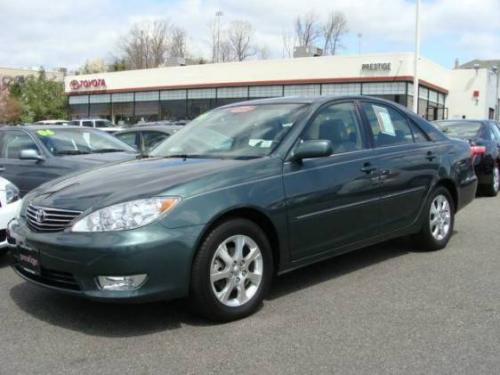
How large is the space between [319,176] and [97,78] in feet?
153

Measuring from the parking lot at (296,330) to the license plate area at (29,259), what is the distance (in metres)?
0.38

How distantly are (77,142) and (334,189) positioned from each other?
4789mm

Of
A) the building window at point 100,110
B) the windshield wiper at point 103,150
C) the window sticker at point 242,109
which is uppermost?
the window sticker at point 242,109

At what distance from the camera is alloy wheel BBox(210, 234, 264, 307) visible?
167 inches

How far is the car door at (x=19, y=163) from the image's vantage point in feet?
26.6

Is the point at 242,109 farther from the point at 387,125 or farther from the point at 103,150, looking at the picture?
the point at 103,150

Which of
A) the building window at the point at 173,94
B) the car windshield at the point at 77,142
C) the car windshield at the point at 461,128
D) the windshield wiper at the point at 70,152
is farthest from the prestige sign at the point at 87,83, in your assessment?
the windshield wiper at the point at 70,152

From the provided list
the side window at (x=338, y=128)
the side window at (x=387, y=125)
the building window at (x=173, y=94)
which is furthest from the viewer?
the building window at (x=173, y=94)

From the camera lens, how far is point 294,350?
382 cm

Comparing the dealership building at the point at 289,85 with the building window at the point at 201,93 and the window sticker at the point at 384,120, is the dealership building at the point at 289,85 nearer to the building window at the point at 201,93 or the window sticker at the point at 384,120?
the building window at the point at 201,93

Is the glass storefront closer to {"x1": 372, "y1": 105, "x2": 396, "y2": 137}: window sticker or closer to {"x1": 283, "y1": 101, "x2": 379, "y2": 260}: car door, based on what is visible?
{"x1": 372, "y1": 105, "x2": 396, "y2": 137}: window sticker

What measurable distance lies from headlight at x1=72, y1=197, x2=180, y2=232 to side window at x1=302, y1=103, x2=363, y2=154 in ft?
4.97

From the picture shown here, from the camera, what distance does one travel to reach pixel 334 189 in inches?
197

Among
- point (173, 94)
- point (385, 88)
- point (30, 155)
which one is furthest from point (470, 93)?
point (30, 155)
